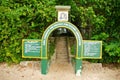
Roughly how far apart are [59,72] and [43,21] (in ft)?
8.78

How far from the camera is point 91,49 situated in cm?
1065

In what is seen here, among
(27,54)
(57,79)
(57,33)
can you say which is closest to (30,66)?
(27,54)

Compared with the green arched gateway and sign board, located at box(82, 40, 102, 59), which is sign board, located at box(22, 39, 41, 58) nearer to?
the green arched gateway

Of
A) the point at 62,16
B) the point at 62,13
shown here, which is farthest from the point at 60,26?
the point at 62,13

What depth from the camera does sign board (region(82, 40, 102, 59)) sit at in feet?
34.9

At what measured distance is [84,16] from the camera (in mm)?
12055

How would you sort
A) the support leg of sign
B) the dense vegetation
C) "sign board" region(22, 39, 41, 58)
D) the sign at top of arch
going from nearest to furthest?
the sign at top of arch
the support leg of sign
"sign board" region(22, 39, 41, 58)
the dense vegetation

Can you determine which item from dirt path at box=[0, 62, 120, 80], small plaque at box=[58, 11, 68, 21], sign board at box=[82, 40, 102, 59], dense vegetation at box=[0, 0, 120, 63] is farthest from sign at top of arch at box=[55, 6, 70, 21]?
dirt path at box=[0, 62, 120, 80]

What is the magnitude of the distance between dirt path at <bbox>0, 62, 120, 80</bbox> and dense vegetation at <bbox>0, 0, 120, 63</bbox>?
2.39 feet

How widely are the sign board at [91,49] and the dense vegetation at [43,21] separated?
1.02 metres

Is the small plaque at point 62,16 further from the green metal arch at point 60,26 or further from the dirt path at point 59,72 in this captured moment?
the dirt path at point 59,72

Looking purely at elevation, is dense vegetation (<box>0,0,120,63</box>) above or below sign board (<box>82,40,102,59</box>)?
above

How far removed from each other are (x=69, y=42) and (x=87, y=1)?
3.33m

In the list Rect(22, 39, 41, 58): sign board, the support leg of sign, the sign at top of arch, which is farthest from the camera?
Rect(22, 39, 41, 58): sign board
